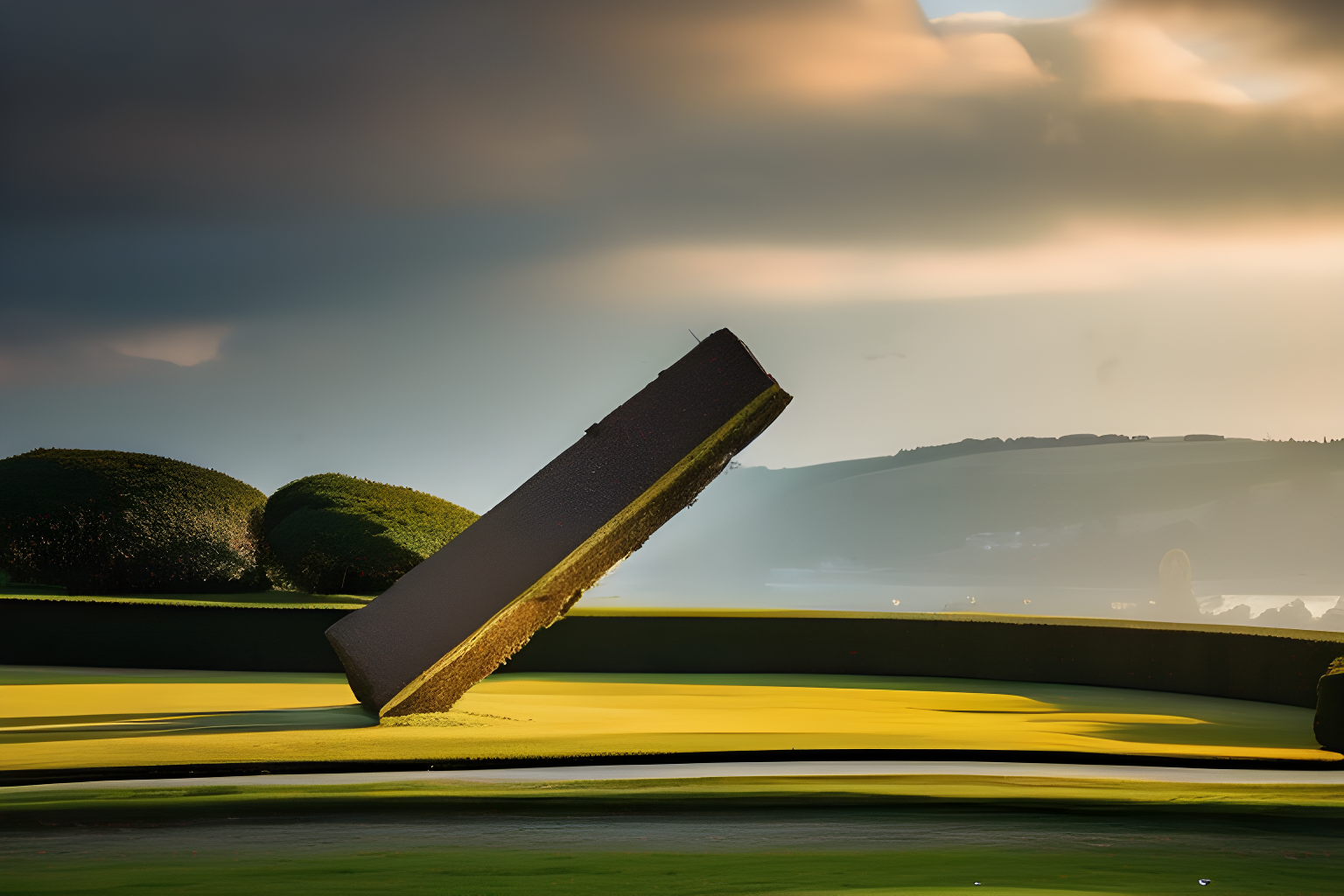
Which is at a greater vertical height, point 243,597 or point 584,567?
point 584,567

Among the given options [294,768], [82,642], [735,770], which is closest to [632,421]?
[735,770]

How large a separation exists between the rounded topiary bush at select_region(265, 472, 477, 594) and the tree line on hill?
26 mm

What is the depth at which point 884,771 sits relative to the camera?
7.51 metres

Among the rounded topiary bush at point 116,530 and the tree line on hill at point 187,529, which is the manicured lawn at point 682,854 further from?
the rounded topiary bush at point 116,530

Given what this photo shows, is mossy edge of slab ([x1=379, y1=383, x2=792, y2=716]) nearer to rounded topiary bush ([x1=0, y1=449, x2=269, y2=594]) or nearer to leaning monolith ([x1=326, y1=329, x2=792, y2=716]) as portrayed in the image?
leaning monolith ([x1=326, y1=329, x2=792, y2=716])

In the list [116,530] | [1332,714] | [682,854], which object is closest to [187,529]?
[116,530]

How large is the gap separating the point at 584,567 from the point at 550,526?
2.87ft

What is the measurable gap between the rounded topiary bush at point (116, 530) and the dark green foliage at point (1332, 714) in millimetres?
20319

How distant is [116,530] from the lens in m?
22.4

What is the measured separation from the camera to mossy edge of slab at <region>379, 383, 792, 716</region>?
9188mm

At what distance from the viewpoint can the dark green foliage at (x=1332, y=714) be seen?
383 inches

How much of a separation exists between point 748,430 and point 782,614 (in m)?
8.38

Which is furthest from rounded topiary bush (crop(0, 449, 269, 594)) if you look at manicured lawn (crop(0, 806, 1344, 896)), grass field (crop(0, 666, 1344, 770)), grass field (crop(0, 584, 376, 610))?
manicured lawn (crop(0, 806, 1344, 896))

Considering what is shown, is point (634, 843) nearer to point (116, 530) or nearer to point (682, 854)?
point (682, 854)
